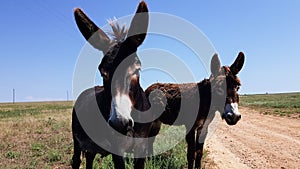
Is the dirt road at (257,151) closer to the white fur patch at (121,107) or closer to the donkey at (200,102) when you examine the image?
the donkey at (200,102)

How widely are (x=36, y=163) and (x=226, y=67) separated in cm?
549

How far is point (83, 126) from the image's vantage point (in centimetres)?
470

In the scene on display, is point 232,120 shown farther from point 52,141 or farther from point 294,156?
point 52,141

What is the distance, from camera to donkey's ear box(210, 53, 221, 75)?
20.7 ft

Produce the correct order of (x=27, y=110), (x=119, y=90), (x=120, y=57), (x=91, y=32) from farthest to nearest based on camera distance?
(x=27, y=110), (x=91, y=32), (x=120, y=57), (x=119, y=90)

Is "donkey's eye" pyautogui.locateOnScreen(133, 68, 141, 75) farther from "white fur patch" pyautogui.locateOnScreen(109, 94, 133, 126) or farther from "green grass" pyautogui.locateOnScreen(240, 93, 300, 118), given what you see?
"green grass" pyautogui.locateOnScreen(240, 93, 300, 118)

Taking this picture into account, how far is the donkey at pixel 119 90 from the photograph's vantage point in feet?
10.2

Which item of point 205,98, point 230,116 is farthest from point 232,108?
point 205,98

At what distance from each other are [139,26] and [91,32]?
2.12ft

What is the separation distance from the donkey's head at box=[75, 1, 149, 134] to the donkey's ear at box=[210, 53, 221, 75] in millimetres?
3079

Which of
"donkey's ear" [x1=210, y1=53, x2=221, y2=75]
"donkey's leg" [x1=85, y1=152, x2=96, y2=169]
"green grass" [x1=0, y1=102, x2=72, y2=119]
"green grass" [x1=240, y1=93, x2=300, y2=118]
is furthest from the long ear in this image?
"green grass" [x1=0, y1=102, x2=72, y2=119]

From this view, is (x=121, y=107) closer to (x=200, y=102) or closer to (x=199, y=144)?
(x=200, y=102)

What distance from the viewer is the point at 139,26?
3598 millimetres

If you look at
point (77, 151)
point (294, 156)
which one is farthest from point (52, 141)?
point (294, 156)
